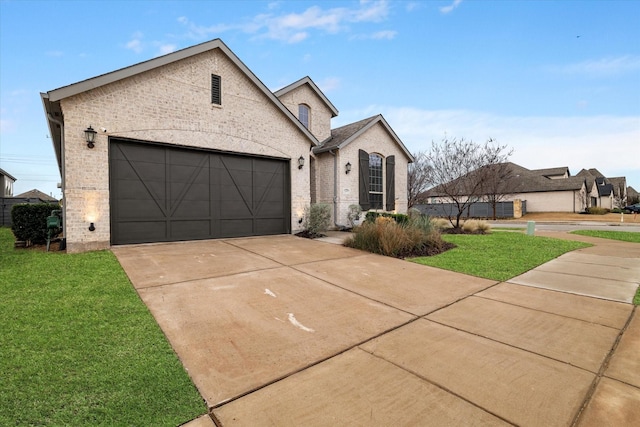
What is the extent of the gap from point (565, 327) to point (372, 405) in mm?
2875

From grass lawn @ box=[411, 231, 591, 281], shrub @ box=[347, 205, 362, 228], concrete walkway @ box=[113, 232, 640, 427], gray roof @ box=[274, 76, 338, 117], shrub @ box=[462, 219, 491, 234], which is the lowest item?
concrete walkway @ box=[113, 232, 640, 427]

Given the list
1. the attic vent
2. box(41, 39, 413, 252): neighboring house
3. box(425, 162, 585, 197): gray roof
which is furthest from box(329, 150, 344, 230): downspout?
box(425, 162, 585, 197): gray roof

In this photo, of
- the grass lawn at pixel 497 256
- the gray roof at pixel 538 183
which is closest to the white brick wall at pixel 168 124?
the grass lawn at pixel 497 256

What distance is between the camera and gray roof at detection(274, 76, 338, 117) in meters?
14.5

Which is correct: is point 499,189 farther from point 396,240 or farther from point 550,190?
point 396,240

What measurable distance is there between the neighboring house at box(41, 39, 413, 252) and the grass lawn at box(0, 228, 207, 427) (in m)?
4.10

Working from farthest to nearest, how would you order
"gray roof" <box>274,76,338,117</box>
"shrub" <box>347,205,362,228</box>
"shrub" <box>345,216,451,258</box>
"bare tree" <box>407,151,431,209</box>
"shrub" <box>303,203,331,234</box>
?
1. "bare tree" <box>407,151,431,209</box>
2. "gray roof" <box>274,76,338,117</box>
3. "shrub" <box>347,205,362,228</box>
4. "shrub" <box>303,203,331,234</box>
5. "shrub" <box>345,216,451,258</box>

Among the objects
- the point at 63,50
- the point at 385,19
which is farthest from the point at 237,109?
the point at 63,50

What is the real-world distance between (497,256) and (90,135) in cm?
1139

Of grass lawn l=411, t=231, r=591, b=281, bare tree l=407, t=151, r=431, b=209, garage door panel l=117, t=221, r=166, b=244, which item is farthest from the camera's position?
bare tree l=407, t=151, r=431, b=209

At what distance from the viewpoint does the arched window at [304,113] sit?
50.9ft

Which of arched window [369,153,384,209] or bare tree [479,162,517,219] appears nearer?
arched window [369,153,384,209]

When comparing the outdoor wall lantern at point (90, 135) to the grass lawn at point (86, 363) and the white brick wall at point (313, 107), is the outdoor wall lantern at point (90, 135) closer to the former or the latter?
the grass lawn at point (86, 363)

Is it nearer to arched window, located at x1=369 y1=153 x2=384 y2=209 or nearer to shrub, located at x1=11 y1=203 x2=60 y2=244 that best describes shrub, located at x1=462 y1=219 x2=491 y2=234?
arched window, located at x1=369 y1=153 x2=384 y2=209
